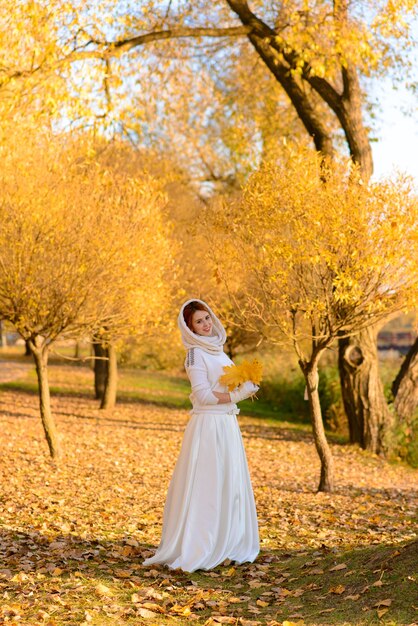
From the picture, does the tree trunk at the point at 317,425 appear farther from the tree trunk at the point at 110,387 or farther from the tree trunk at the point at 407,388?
the tree trunk at the point at 110,387

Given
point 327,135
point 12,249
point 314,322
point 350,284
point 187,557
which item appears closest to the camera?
point 187,557

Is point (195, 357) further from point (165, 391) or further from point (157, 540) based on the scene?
point (165, 391)

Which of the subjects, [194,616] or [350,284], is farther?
[350,284]

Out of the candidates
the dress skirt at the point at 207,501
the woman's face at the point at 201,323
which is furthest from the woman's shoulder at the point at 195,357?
the dress skirt at the point at 207,501

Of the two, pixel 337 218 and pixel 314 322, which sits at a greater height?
pixel 337 218

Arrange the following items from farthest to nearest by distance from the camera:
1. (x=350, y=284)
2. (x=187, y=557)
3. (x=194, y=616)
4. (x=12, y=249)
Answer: (x=12, y=249) → (x=350, y=284) → (x=187, y=557) → (x=194, y=616)

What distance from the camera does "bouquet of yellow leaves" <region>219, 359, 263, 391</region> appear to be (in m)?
6.26

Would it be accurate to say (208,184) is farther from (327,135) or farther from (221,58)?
(327,135)

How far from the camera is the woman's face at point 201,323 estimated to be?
648cm

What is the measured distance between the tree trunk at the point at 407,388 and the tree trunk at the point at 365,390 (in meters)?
0.55

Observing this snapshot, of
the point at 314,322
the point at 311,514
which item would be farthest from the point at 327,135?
the point at 311,514

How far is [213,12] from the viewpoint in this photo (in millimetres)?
17500

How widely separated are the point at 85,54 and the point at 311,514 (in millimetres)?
7130

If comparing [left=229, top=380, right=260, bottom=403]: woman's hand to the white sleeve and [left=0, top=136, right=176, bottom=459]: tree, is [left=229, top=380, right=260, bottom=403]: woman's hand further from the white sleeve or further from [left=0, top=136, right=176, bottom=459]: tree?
[left=0, top=136, right=176, bottom=459]: tree
